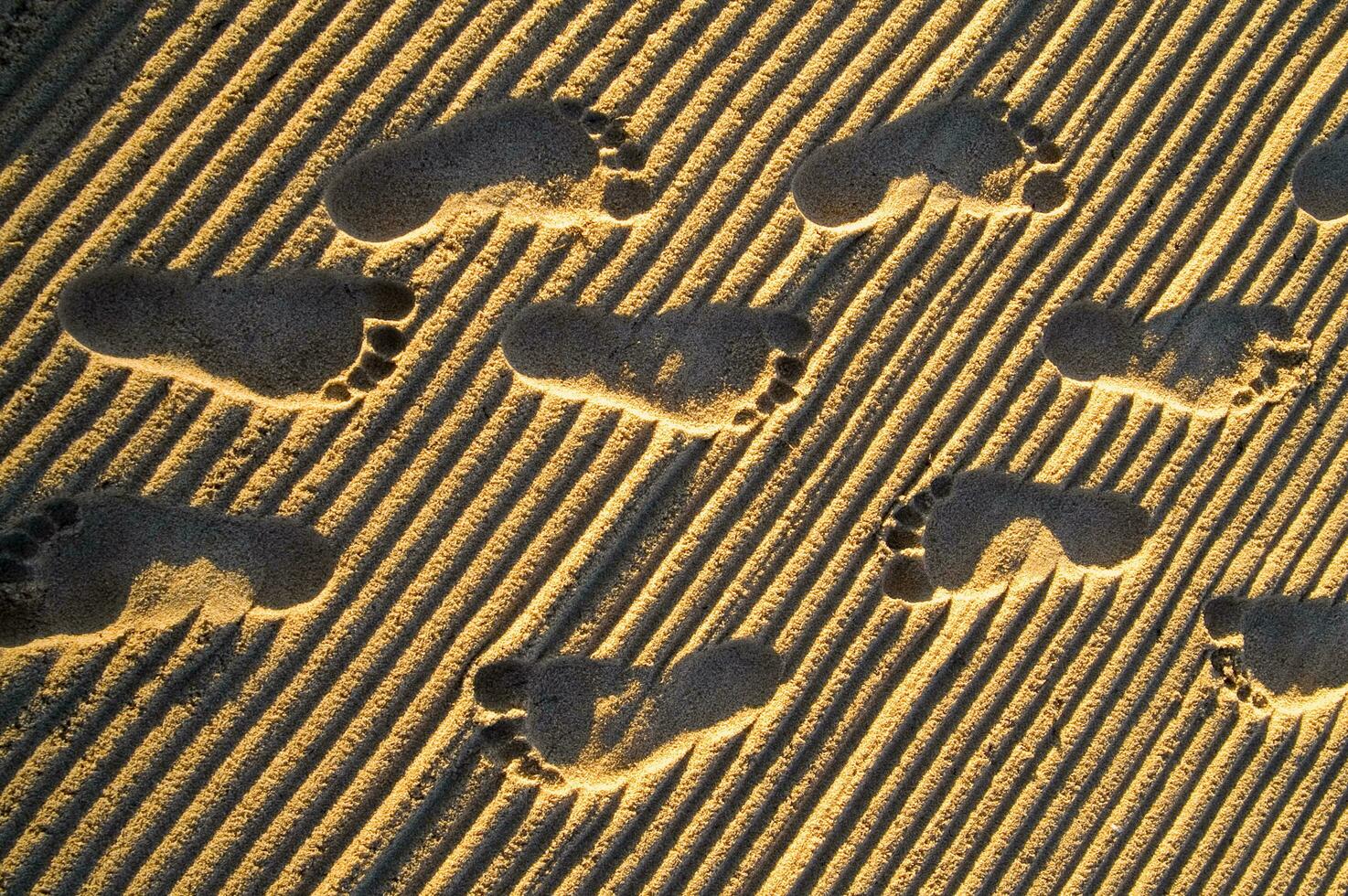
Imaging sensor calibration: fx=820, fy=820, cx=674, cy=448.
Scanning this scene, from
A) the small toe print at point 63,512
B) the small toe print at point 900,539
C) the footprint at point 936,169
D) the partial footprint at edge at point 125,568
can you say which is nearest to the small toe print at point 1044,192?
the footprint at point 936,169

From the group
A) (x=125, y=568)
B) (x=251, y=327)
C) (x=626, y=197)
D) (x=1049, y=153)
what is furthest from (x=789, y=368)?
(x=125, y=568)

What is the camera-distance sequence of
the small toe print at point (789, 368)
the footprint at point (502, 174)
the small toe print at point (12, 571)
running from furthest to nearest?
the small toe print at point (789, 368) → the footprint at point (502, 174) → the small toe print at point (12, 571)

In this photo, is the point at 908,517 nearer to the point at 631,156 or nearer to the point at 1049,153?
the point at 1049,153

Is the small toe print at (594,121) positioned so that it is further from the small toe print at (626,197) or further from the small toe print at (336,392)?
the small toe print at (336,392)

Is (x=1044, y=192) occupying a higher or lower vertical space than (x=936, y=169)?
higher

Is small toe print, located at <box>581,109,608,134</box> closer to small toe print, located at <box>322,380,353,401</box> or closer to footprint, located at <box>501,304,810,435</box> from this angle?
footprint, located at <box>501,304,810,435</box>
